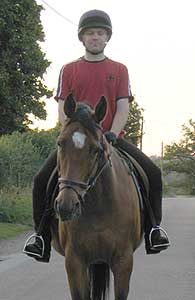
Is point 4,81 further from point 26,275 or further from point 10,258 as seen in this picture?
point 26,275

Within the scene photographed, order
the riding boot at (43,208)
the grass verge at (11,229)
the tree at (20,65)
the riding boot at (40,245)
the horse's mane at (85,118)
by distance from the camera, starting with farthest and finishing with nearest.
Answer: the grass verge at (11,229) < the tree at (20,65) < the riding boot at (40,245) < the riding boot at (43,208) < the horse's mane at (85,118)

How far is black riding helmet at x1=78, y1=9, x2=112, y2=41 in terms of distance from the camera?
5.68 m

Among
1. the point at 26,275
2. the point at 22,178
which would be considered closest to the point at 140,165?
the point at 26,275

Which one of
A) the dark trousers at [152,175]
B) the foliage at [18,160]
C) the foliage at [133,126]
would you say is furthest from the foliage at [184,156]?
the dark trousers at [152,175]

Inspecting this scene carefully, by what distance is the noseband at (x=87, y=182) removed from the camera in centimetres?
444

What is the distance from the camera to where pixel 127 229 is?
5.27 metres

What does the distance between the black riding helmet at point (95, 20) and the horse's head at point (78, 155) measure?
111 centimetres

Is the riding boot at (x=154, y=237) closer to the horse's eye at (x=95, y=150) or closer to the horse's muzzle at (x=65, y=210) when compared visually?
the horse's eye at (x=95, y=150)

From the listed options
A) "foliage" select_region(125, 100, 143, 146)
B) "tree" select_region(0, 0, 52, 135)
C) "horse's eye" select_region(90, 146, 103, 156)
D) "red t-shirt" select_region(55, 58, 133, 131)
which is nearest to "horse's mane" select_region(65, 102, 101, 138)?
"horse's eye" select_region(90, 146, 103, 156)

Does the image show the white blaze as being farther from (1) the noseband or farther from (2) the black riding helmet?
(2) the black riding helmet

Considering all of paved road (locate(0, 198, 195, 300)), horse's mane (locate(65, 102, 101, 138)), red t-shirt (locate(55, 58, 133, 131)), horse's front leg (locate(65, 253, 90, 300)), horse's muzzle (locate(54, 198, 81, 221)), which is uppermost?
red t-shirt (locate(55, 58, 133, 131))

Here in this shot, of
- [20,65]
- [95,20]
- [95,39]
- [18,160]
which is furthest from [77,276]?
[18,160]

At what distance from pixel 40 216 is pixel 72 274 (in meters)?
1.02

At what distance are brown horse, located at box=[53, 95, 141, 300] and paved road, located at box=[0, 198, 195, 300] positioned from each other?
107 inches
